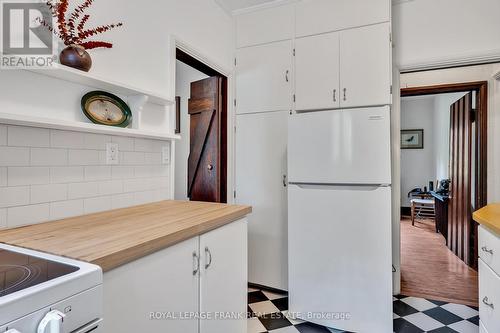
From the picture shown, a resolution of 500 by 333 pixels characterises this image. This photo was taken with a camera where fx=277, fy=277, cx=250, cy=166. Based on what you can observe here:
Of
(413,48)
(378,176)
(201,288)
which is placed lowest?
(201,288)

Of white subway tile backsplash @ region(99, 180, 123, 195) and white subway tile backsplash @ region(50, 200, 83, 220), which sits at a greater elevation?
white subway tile backsplash @ region(99, 180, 123, 195)

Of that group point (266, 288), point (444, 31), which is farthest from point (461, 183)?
point (266, 288)

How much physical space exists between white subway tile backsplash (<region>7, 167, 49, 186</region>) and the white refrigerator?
148cm

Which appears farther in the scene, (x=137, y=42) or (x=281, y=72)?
(x=281, y=72)

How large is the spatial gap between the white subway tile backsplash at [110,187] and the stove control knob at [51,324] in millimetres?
976

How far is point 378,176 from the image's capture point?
6.00ft

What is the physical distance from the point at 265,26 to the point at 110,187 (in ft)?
6.26

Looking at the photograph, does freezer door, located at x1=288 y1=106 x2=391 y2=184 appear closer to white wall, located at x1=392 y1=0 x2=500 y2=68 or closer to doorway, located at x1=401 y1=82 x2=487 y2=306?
white wall, located at x1=392 y1=0 x2=500 y2=68

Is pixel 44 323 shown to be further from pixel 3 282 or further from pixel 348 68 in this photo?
pixel 348 68

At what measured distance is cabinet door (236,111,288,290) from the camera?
2.41m

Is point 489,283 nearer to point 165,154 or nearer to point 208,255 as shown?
point 208,255

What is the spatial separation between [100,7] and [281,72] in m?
1.44

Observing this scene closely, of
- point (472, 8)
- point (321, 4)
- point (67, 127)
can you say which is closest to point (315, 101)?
point (321, 4)

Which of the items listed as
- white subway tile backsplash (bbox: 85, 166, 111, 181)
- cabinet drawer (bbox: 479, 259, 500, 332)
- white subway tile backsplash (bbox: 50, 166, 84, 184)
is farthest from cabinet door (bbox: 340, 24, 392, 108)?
white subway tile backsplash (bbox: 50, 166, 84, 184)
